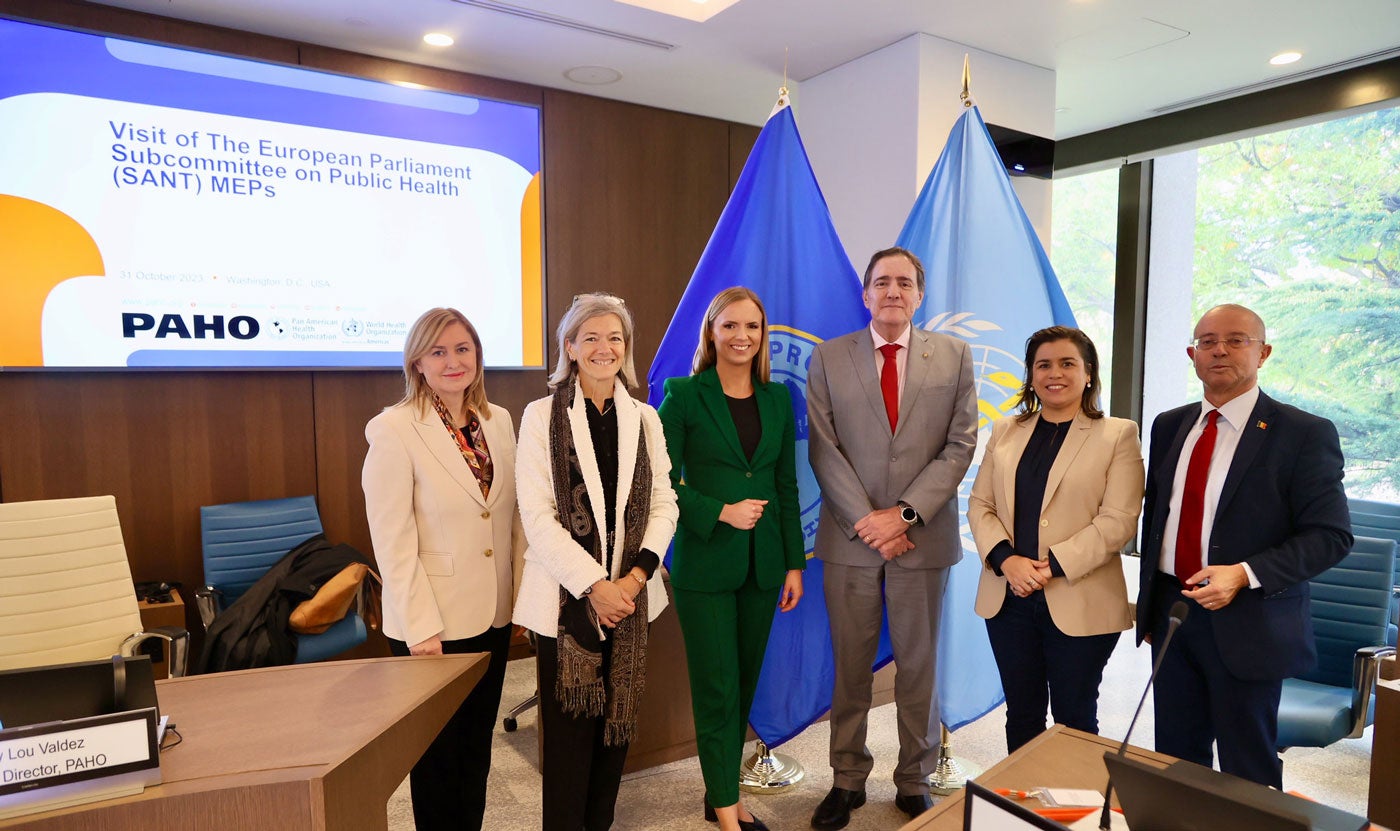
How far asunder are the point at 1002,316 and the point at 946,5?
136 centimetres

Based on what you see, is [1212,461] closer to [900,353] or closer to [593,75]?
[900,353]

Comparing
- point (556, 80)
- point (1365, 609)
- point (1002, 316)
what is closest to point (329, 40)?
point (556, 80)

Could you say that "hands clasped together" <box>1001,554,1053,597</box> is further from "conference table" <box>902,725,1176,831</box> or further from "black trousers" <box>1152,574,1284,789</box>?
"conference table" <box>902,725,1176,831</box>

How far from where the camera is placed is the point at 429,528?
2133mm

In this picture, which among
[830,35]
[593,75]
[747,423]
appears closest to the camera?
[747,423]

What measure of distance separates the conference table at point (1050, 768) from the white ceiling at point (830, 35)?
2.95 m

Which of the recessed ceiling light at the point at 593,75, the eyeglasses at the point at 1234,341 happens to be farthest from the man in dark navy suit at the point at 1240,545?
the recessed ceiling light at the point at 593,75

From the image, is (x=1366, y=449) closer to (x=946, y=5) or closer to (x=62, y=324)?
(x=946, y=5)

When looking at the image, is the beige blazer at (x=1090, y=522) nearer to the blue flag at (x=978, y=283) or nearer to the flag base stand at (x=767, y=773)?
the blue flag at (x=978, y=283)

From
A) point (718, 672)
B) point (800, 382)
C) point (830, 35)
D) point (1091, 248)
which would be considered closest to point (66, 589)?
point (718, 672)

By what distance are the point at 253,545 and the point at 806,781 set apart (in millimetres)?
2626

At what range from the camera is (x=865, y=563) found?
2654 millimetres

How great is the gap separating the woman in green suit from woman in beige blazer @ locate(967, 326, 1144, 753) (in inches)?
26.7

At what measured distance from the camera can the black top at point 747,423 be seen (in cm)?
252
